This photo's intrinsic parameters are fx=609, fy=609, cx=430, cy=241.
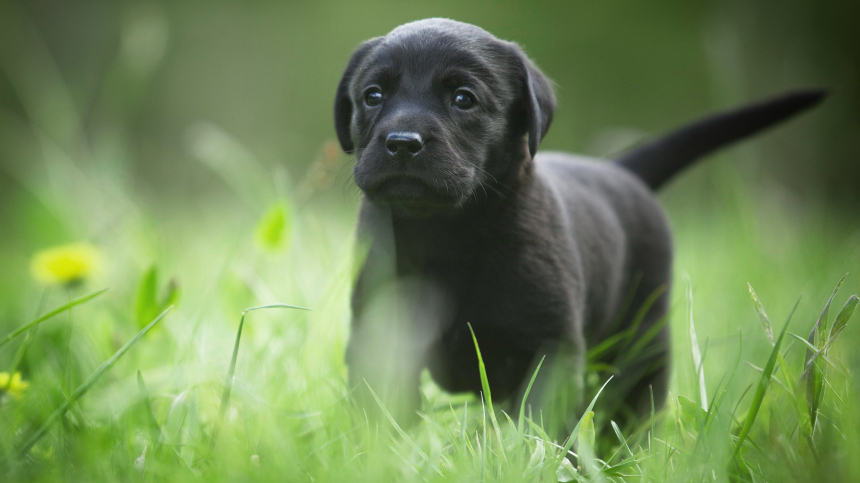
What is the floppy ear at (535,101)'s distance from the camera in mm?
1861

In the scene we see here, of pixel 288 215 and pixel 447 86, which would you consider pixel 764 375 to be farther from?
pixel 288 215

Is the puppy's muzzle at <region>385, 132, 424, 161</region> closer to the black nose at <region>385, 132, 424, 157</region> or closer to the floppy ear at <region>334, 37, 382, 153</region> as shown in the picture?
the black nose at <region>385, 132, 424, 157</region>

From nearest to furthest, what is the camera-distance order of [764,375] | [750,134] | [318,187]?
[764,375] < [318,187] < [750,134]

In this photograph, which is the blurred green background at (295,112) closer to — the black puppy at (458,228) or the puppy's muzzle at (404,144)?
the black puppy at (458,228)

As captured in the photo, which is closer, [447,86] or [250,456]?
[250,456]

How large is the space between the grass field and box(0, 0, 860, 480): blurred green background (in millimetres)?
21

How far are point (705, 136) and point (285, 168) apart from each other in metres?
2.38

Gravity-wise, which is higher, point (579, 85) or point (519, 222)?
point (519, 222)

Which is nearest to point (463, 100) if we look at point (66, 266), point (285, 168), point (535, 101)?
point (535, 101)

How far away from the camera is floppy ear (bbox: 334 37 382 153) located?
2102 mm

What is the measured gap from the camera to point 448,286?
1.85m

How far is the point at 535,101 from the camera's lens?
187 cm

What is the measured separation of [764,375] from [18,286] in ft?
11.9

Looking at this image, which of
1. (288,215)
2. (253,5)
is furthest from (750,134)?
(253,5)
